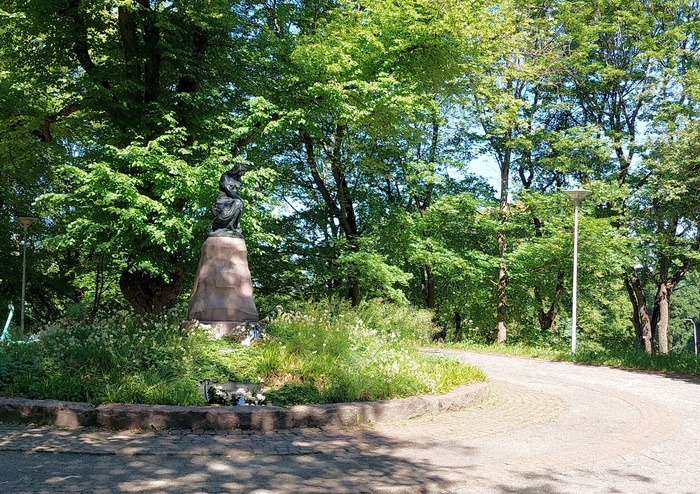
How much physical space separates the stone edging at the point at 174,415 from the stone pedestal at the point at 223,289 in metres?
3.71

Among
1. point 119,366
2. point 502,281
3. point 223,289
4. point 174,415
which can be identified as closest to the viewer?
point 174,415

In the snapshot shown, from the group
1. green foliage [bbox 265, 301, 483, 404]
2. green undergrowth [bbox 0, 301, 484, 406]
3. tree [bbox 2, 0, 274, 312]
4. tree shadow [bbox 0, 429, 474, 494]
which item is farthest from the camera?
tree [bbox 2, 0, 274, 312]

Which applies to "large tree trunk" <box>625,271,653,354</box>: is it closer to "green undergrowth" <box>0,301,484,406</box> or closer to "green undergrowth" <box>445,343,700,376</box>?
"green undergrowth" <box>445,343,700,376</box>

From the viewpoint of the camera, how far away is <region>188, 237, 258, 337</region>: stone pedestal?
33.6 ft

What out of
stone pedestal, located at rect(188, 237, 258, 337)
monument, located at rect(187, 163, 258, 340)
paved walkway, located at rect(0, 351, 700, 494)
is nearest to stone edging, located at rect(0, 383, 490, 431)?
paved walkway, located at rect(0, 351, 700, 494)

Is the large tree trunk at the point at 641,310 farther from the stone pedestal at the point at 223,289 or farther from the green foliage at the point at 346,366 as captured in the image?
the stone pedestal at the point at 223,289

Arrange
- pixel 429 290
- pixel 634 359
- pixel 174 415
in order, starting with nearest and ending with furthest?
1. pixel 174 415
2. pixel 634 359
3. pixel 429 290

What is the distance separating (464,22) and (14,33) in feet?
39.3

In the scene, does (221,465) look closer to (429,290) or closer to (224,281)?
(224,281)

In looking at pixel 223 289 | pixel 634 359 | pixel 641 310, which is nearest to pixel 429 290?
pixel 641 310

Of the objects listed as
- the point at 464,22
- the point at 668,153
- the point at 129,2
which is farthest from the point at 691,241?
the point at 129,2

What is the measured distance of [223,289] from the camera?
1038cm

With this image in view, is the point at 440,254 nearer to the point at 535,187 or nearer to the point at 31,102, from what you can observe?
the point at 535,187

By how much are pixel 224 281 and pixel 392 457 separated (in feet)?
18.6
